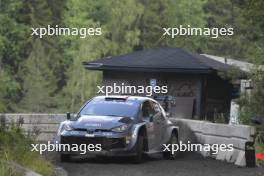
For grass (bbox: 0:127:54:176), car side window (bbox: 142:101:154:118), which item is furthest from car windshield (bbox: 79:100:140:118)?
grass (bbox: 0:127:54:176)

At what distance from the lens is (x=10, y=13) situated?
81188 millimetres

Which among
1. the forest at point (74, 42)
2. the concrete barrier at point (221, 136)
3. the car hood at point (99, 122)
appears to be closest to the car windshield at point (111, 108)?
the car hood at point (99, 122)

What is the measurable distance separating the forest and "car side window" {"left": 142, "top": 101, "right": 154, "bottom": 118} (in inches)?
1961

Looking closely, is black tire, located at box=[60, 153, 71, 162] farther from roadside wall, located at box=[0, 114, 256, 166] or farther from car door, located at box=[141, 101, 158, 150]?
car door, located at box=[141, 101, 158, 150]

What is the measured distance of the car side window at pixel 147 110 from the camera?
735 inches

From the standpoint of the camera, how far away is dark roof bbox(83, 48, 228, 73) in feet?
110

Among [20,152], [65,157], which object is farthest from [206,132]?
[20,152]

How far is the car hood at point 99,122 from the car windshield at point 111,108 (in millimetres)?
459

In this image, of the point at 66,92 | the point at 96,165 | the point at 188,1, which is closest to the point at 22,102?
the point at 66,92

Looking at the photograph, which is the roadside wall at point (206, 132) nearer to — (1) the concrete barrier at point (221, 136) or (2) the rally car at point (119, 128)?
(1) the concrete barrier at point (221, 136)

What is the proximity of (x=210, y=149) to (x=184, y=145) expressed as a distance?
148 centimetres

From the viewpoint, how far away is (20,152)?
13.5 meters

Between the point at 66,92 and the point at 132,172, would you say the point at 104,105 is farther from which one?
the point at 66,92

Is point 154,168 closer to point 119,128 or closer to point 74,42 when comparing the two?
point 119,128
